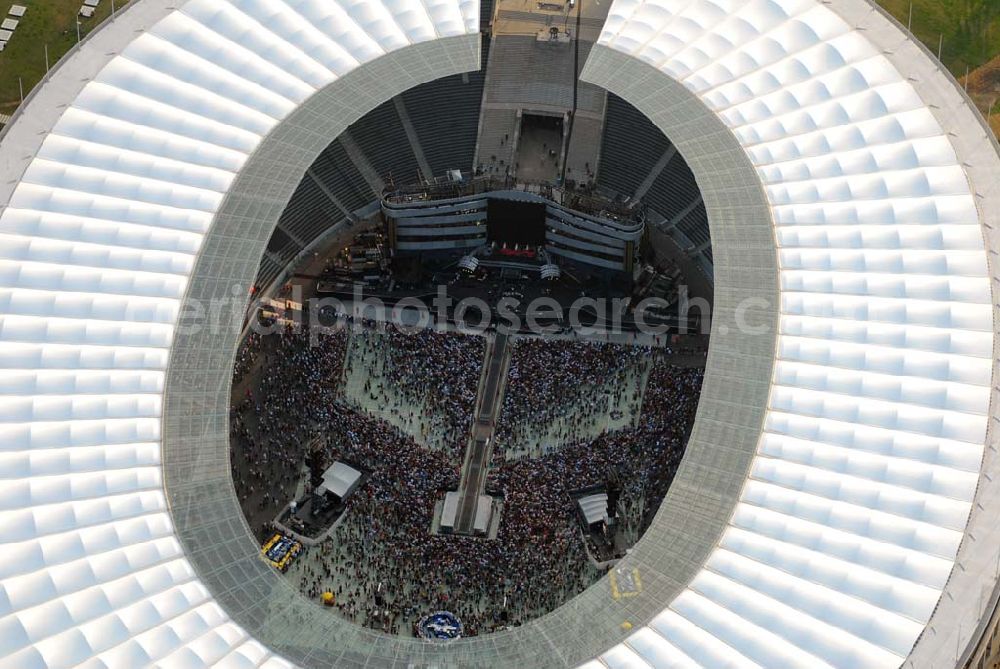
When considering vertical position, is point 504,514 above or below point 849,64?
below

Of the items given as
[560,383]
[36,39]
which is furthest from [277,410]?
[36,39]

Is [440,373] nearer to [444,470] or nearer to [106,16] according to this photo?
[444,470]

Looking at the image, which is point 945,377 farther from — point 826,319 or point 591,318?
point 591,318

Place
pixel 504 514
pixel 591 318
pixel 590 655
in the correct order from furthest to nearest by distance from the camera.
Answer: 1. pixel 591 318
2. pixel 504 514
3. pixel 590 655

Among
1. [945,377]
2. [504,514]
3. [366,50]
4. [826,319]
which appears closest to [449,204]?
[366,50]

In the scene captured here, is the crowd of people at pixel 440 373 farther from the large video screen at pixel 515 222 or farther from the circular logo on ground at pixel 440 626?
the circular logo on ground at pixel 440 626

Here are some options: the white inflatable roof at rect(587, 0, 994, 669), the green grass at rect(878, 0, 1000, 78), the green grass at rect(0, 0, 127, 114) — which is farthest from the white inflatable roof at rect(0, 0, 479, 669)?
the green grass at rect(878, 0, 1000, 78)

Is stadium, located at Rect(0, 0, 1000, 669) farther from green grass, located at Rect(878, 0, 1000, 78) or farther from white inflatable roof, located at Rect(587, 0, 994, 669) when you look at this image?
green grass, located at Rect(878, 0, 1000, 78)
